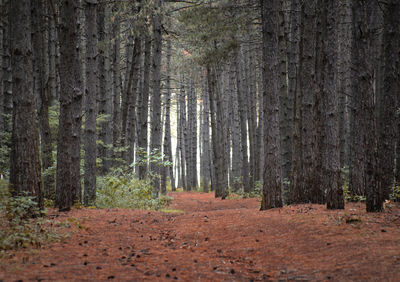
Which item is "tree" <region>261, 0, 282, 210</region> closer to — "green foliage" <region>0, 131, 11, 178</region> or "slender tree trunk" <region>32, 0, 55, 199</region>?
"slender tree trunk" <region>32, 0, 55, 199</region>

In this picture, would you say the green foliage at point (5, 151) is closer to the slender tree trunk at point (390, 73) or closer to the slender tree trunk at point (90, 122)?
the slender tree trunk at point (90, 122)

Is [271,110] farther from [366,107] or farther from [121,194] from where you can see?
[121,194]

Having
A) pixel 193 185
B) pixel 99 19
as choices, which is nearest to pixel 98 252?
pixel 99 19

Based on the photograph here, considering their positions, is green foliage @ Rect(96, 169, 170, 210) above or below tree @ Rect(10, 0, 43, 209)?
below

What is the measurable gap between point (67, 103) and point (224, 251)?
4973 millimetres

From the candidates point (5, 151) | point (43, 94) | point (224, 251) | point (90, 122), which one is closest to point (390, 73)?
point (224, 251)

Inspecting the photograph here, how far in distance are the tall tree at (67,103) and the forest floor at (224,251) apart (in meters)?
0.91

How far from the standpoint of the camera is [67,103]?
7445 mm

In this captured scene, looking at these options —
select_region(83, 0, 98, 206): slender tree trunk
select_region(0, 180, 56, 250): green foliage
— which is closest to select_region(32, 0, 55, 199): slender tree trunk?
select_region(83, 0, 98, 206): slender tree trunk

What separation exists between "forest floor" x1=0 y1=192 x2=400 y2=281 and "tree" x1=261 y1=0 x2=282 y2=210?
1386mm

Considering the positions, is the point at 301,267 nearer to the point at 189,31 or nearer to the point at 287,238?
the point at 287,238

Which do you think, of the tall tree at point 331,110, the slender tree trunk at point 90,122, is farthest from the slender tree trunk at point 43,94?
the tall tree at point 331,110

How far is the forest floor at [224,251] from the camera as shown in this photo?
3.45 m

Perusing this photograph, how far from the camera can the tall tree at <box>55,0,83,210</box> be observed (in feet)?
24.1
